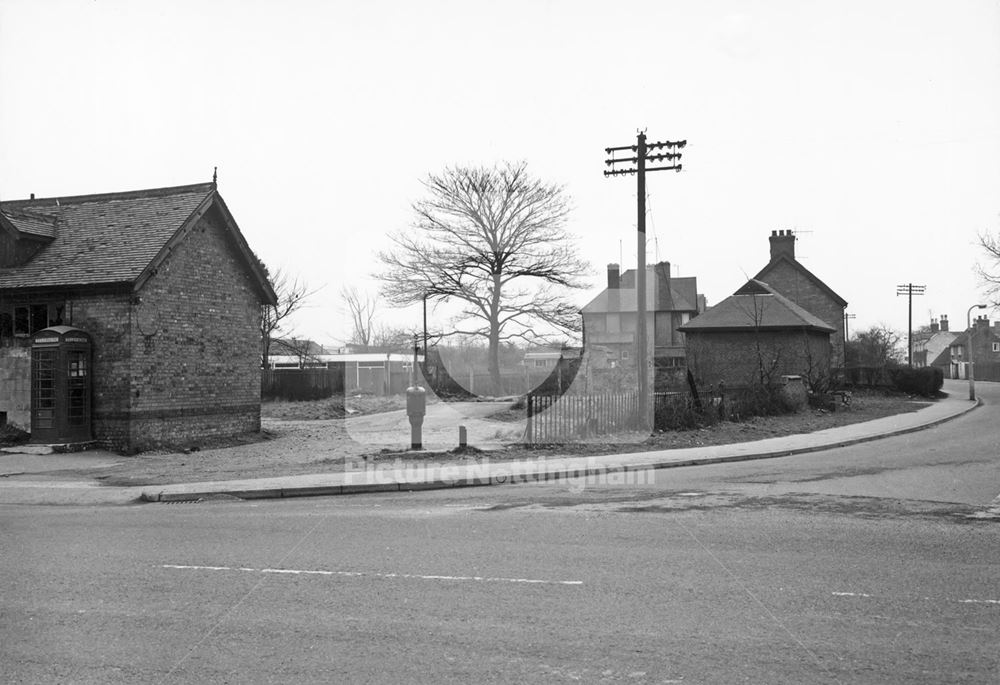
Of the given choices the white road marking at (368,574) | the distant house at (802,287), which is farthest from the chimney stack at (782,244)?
the white road marking at (368,574)

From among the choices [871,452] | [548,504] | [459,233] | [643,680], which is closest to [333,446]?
[548,504]

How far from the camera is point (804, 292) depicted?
58.8m

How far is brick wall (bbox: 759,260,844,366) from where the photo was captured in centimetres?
5850

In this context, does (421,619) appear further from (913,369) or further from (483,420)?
(913,369)

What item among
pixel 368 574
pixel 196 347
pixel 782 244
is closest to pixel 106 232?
pixel 196 347

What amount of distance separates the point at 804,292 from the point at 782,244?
3.64m

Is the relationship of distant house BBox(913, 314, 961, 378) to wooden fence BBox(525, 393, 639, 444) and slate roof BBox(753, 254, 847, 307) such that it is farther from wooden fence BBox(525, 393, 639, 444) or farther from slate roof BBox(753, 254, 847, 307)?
wooden fence BBox(525, 393, 639, 444)

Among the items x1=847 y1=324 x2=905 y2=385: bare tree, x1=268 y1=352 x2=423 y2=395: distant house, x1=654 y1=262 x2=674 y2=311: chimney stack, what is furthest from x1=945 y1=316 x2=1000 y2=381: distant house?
x1=268 y1=352 x2=423 y2=395: distant house

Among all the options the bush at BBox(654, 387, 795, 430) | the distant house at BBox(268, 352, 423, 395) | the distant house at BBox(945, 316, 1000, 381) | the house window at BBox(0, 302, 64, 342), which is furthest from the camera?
the distant house at BBox(945, 316, 1000, 381)

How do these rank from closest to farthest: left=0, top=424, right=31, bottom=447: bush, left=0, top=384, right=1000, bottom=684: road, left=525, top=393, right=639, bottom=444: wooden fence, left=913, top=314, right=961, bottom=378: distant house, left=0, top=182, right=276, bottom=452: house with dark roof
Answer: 1. left=0, top=384, right=1000, bottom=684: road
2. left=0, top=424, right=31, bottom=447: bush
3. left=525, top=393, right=639, bottom=444: wooden fence
4. left=0, top=182, right=276, bottom=452: house with dark roof
5. left=913, top=314, right=961, bottom=378: distant house

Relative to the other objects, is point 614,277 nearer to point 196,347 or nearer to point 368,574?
point 196,347

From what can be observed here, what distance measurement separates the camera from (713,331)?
44594 mm

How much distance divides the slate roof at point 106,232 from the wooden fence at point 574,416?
8960 mm

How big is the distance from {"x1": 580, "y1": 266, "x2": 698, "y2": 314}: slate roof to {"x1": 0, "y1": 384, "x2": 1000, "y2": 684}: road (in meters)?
58.1
